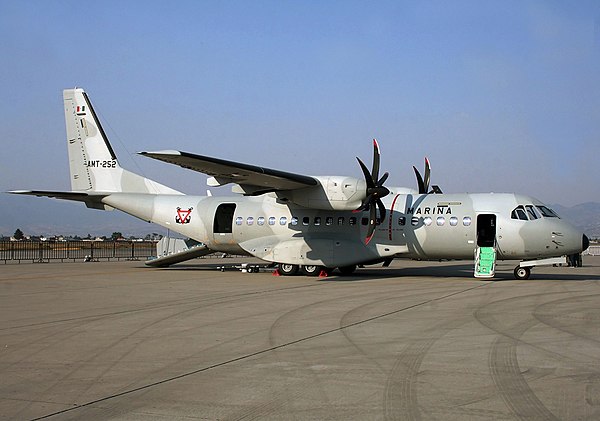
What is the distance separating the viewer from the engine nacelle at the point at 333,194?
23.1 m

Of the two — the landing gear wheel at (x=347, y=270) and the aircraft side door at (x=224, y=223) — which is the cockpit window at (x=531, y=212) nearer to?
the landing gear wheel at (x=347, y=270)

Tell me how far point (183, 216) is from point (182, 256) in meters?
3.41

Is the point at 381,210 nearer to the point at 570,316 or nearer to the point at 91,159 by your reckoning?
the point at 570,316

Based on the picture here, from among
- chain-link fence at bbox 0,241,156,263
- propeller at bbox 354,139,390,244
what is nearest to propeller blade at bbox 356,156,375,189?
propeller at bbox 354,139,390,244

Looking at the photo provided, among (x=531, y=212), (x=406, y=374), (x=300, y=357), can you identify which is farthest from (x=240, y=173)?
(x=406, y=374)

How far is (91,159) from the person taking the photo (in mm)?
29688

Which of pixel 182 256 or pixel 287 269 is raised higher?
pixel 182 256

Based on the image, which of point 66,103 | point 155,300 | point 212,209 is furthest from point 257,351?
point 66,103

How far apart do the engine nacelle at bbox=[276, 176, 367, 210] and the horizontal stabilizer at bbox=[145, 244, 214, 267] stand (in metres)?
7.77

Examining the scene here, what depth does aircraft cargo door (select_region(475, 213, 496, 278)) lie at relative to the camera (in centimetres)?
2258

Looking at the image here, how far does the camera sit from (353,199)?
75.9 feet

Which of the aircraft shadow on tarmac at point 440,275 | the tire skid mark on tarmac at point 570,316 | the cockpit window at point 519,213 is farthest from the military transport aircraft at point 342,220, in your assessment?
the tire skid mark on tarmac at point 570,316

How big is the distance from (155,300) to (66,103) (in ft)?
58.6

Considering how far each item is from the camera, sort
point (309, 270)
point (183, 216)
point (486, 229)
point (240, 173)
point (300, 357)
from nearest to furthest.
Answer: point (300, 357) < point (240, 173) < point (486, 229) < point (309, 270) < point (183, 216)
